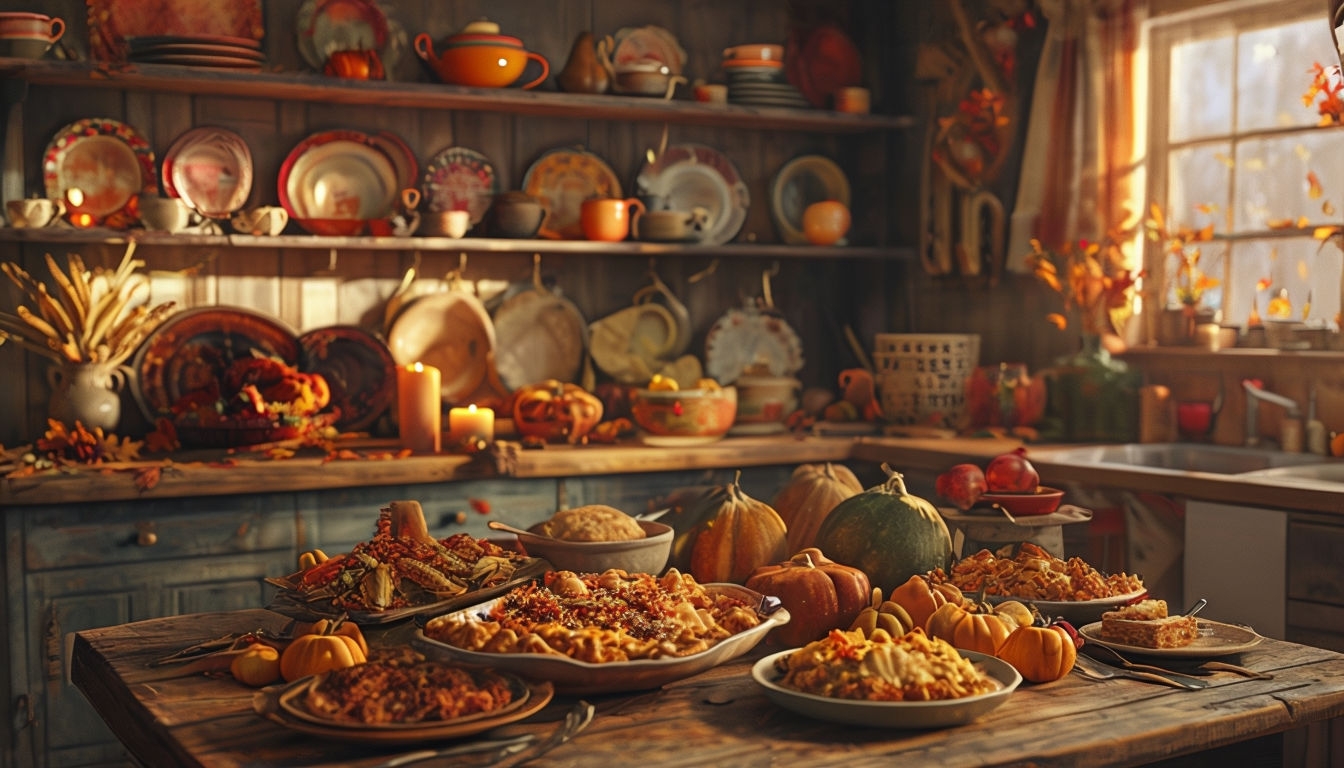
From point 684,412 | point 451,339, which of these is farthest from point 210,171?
point 684,412

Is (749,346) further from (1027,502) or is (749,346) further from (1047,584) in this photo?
(1047,584)

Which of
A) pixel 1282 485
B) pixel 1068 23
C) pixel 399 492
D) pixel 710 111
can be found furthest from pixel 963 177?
pixel 399 492

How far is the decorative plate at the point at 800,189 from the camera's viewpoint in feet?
14.7

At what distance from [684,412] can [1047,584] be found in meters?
1.97

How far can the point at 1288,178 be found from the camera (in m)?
3.46

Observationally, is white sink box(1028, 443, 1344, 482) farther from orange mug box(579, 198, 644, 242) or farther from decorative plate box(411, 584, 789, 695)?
decorative plate box(411, 584, 789, 695)

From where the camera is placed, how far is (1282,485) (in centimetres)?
271

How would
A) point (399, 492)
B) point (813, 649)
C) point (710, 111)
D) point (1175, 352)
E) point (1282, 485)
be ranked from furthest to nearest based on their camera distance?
point (710, 111)
point (1175, 352)
point (399, 492)
point (1282, 485)
point (813, 649)

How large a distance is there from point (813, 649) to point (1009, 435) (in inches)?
95.3

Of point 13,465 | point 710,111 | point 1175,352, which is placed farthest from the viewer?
point 710,111

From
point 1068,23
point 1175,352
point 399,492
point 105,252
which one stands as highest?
point 1068,23

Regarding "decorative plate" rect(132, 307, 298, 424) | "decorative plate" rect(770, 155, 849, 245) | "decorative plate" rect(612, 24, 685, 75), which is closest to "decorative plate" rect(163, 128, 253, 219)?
"decorative plate" rect(132, 307, 298, 424)

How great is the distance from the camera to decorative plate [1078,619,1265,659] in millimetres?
1632

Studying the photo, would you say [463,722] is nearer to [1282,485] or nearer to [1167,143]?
[1282,485]
